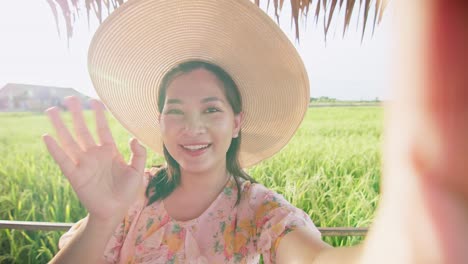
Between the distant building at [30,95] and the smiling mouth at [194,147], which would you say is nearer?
the smiling mouth at [194,147]

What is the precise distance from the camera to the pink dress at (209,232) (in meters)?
0.92

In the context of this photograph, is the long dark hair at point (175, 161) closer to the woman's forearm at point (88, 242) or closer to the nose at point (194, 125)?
the nose at point (194, 125)

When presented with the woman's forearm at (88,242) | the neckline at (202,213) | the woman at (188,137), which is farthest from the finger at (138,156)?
the neckline at (202,213)

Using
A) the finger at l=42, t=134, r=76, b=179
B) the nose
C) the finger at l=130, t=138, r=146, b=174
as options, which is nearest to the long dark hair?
the nose

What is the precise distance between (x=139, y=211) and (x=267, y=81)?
44 centimetres

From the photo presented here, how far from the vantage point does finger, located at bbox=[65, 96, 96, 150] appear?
0.74 m

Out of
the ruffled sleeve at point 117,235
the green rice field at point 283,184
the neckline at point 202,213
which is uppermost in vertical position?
the neckline at point 202,213

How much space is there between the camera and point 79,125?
74 cm

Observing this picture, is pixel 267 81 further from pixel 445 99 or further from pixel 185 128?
pixel 445 99

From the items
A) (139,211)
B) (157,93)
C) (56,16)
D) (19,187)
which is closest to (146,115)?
(157,93)

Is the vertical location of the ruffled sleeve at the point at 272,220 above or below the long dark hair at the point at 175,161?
below

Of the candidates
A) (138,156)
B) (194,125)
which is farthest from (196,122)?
(138,156)

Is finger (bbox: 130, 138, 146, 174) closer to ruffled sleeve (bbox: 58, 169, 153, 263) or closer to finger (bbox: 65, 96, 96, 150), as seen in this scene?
finger (bbox: 65, 96, 96, 150)

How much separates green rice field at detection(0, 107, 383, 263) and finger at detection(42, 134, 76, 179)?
180cm
